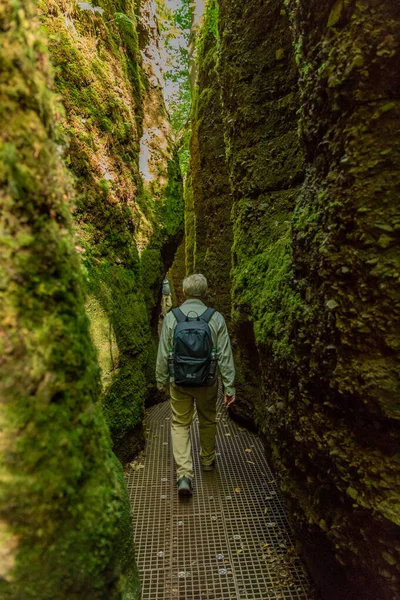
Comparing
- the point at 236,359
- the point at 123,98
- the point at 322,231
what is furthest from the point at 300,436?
the point at 123,98

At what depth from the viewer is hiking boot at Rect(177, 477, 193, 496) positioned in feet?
12.9

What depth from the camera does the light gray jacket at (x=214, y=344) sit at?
4.18 meters

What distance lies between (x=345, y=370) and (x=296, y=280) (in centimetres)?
77

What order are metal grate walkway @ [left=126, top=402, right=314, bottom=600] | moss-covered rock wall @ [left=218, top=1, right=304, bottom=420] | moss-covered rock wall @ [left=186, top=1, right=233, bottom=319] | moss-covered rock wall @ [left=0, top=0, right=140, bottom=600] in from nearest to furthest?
moss-covered rock wall @ [left=0, top=0, right=140, bottom=600] < metal grate walkway @ [left=126, top=402, right=314, bottom=600] < moss-covered rock wall @ [left=218, top=1, right=304, bottom=420] < moss-covered rock wall @ [left=186, top=1, right=233, bottom=319]

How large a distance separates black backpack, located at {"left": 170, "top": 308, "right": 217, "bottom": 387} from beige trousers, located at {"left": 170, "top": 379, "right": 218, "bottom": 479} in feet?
0.83

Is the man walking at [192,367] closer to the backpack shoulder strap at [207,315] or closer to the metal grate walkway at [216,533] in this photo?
the backpack shoulder strap at [207,315]

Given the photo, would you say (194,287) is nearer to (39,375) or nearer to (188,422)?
(188,422)

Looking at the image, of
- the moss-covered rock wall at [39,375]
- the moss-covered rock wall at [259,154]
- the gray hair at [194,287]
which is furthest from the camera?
the gray hair at [194,287]

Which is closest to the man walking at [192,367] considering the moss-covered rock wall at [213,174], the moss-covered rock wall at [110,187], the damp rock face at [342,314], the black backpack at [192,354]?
the black backpack at [192,354]

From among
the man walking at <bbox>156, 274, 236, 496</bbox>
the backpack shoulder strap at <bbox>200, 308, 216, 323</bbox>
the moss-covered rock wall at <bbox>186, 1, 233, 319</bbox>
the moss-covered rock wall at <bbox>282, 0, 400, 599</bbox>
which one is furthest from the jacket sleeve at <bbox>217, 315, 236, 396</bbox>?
the moss-covered rock wall at <bbox>186, 1, 233, 319</bbox>

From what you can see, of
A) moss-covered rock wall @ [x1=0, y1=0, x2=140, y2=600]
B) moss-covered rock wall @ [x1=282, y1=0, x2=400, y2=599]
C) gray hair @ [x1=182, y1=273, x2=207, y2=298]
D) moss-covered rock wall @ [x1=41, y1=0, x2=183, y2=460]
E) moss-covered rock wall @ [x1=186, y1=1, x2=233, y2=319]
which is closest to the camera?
moss-covered rock wall @ [x1=0, y1=0, x2=140, y2=600]

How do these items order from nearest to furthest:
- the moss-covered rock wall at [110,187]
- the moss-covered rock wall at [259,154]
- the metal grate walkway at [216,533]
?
the metal grate walkway at [216,533] < the moss-covered rock wall at [259,154] < the moss-covered rock wall at [110,187]

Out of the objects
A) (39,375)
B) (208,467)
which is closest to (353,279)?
(39,375)

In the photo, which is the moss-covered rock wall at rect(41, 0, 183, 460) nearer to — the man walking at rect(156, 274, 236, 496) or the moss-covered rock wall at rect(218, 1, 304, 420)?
the man walking at rect(156, 274, 236, 496)
